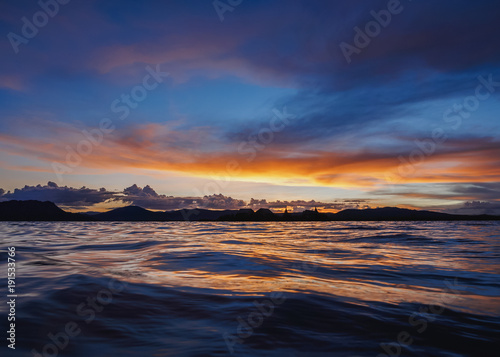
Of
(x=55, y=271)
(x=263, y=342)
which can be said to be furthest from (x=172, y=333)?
(x=55, y=271)

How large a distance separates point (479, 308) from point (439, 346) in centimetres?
260

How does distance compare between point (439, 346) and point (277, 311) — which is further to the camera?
point (277, 311)

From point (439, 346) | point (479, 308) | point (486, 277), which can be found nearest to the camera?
point (439, 346)

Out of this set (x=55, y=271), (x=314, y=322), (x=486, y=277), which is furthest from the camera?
(x=486, y=277)

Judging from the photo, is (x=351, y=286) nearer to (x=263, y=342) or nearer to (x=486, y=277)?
(x=263, y=342)

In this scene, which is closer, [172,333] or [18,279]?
[172,333]

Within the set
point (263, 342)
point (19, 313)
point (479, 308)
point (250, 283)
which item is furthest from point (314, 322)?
point (19, 313)

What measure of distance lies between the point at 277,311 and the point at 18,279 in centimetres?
655

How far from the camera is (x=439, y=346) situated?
3.89 metres

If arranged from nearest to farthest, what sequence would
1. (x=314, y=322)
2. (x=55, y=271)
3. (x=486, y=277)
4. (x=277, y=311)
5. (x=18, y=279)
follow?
(x=314, y=322) → (x=277, y=311) → (x=18, y=279) → (x=55, y=271) → (x=486, y=277)

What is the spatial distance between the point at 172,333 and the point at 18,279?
5480 millimetres

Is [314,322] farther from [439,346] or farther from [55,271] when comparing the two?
[55,271]

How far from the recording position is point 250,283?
7270 millimetres

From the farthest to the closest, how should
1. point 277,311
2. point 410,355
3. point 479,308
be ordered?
point 479,308, point 277,311, point 410,355
